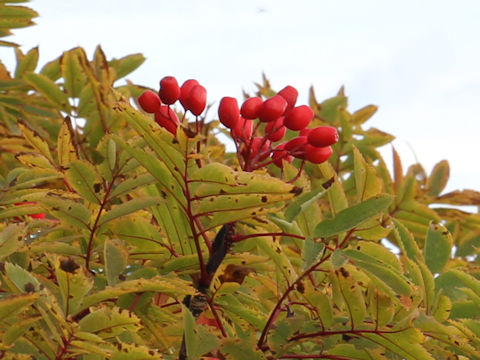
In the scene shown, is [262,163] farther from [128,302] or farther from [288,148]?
[128,302]

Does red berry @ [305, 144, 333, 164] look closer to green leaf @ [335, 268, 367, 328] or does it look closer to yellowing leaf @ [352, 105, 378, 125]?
green leaf @ [335, 268, 367, 328]

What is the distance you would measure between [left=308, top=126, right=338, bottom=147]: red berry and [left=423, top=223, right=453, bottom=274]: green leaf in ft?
0.85

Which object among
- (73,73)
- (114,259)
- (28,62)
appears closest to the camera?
(114,259)

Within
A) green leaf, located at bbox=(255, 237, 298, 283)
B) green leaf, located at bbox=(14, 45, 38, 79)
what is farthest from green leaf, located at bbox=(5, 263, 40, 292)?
green leaf, located at bbox=(14, 45, 38, 79)

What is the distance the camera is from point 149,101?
1.37m

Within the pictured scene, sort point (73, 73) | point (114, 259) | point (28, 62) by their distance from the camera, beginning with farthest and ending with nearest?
point (28, 62)
point (73, 73)
point (114, 259)

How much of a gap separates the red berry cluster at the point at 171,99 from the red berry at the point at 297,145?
17cm

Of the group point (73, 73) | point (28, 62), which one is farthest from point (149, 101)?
point (28, 62)

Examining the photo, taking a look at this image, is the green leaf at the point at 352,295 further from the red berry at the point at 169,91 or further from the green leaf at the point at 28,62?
the green leaf at the point at 28,62

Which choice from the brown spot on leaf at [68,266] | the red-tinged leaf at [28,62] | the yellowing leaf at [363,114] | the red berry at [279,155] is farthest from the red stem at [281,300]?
the red-tinged leaf at [28,62]

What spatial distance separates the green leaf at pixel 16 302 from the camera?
0.98 metres

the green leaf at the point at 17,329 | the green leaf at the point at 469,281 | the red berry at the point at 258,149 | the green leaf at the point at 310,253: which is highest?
the red berry at the point at 258,149

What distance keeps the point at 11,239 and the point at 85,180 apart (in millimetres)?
210

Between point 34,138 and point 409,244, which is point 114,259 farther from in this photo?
point 409,244
